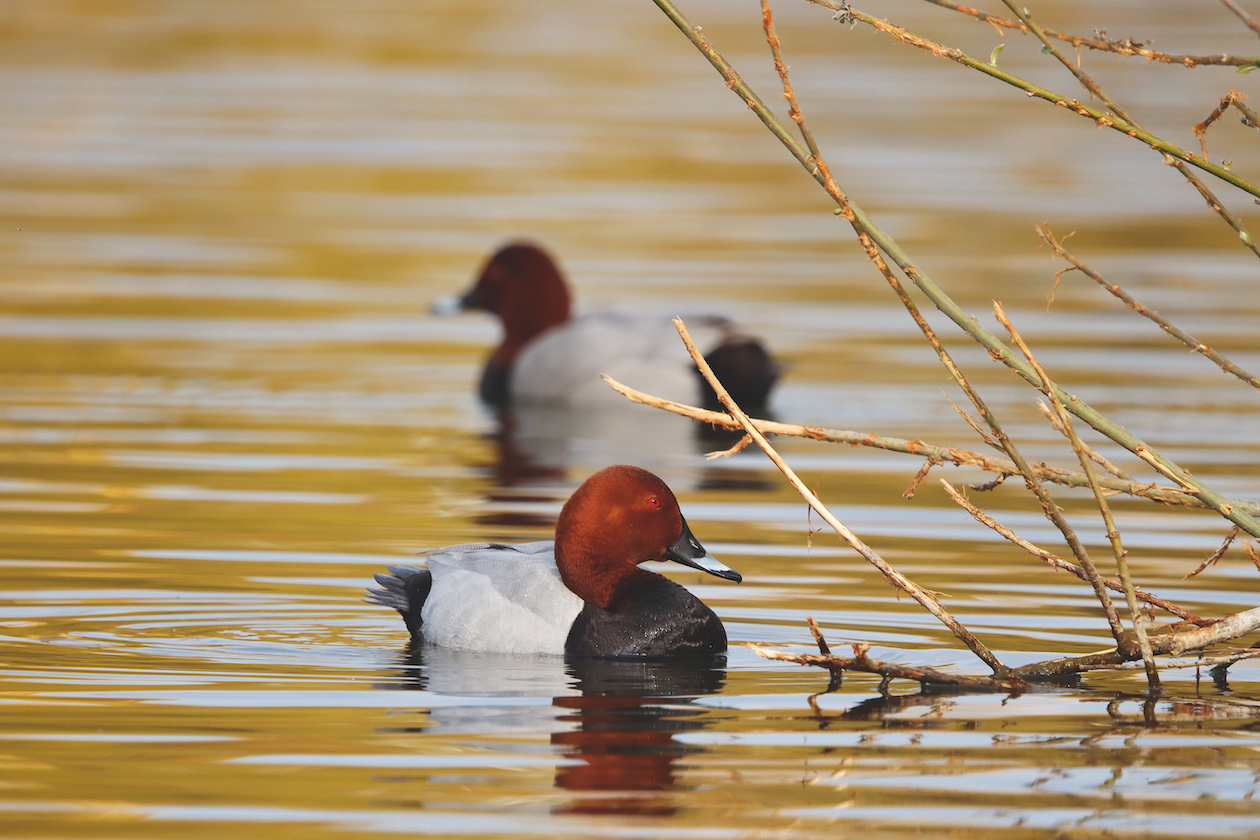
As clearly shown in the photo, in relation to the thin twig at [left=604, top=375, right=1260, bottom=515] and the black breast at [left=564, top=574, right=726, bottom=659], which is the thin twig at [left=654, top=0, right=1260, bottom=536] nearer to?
the thin twig at [left=604, top=375, right=1260, bottom=515]

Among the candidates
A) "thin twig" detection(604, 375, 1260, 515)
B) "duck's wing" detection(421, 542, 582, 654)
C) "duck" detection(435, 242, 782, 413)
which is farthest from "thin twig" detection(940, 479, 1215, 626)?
"duck" detection(435, 242, 782, 413)

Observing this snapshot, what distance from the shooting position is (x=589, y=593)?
7672 mm

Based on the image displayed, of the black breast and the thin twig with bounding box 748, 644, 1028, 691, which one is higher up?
the thin twig with bounding box 748, 644, 1028, 691

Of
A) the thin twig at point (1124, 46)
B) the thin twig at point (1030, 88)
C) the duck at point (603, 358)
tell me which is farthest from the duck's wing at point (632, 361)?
the thin twig at point (1124, 46)

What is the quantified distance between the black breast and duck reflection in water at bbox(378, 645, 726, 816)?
0.05 metres

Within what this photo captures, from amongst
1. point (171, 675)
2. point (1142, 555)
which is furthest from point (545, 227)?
point (171, 675)

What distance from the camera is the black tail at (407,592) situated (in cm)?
781

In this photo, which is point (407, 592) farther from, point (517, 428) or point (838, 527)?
point (517, 428)

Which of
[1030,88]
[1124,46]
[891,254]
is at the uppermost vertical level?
[1124,46]

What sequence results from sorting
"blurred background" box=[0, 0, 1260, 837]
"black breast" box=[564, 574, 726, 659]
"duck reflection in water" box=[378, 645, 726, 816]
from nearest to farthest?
"duck reflection in water" box=[378, 645, 726, 816], "blurred background" box=[0, 0, 1260, 837], "black breast" box=[564, 574, 726, 659]

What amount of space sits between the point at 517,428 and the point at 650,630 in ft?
19.8

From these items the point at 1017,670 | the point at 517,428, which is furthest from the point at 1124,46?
the point at 517,428

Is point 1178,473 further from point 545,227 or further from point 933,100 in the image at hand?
point 933,100

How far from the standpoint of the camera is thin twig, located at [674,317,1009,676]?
20.3 ft
